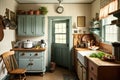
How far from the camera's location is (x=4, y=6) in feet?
14.4

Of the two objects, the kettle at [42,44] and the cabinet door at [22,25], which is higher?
the cabinet door at [22,25]

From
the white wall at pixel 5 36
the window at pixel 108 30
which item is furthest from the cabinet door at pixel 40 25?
the window at pixel 108 30

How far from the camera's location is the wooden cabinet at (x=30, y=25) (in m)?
5.56

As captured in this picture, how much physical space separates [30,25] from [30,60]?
1264 mm

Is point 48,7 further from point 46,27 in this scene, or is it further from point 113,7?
point 113,7

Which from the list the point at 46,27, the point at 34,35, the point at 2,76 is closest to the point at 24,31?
the point at 34,35

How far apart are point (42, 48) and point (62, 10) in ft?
5.30

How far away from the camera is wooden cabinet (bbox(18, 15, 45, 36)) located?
5559 mm

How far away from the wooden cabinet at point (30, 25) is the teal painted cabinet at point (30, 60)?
790 mm

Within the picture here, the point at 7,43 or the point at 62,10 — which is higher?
the point at 62,10

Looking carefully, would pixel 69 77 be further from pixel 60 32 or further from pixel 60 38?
pixel 60 32

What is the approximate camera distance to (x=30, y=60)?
521cm

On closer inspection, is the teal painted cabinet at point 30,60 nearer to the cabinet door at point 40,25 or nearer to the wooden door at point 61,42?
the cabinet door at point 40,25

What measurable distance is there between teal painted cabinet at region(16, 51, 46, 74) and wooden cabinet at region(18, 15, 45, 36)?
0.79 m
